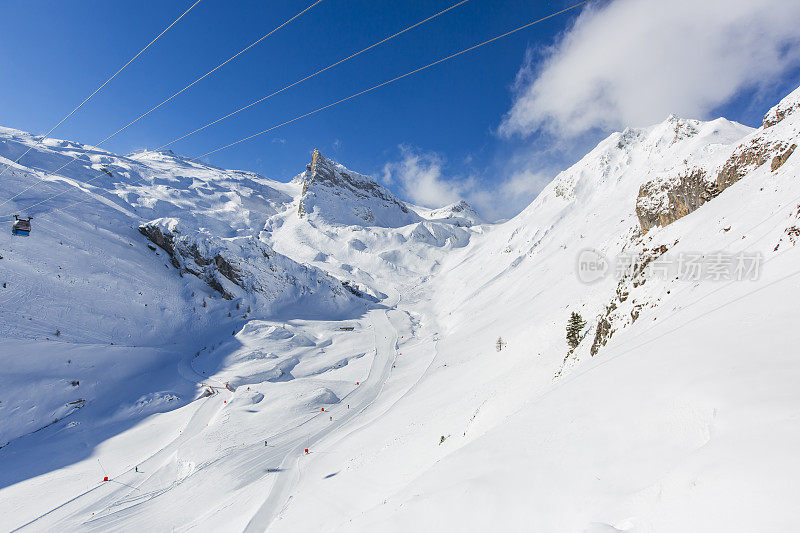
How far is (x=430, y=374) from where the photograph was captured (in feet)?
123

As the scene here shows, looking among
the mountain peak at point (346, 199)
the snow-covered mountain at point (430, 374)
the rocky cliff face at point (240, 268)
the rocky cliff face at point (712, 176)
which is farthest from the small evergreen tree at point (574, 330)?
the mountain peak at point (346, 199)

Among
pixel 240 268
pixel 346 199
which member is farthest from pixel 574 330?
pixel 346 199

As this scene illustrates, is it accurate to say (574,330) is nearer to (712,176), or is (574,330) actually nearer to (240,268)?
(712,176)

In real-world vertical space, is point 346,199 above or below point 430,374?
above

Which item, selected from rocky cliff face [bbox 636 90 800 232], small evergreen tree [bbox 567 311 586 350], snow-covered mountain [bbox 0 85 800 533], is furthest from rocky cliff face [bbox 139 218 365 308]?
rocky cliff face [bbox 636 90 800 232]

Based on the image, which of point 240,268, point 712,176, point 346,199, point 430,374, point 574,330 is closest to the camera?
point 574,330

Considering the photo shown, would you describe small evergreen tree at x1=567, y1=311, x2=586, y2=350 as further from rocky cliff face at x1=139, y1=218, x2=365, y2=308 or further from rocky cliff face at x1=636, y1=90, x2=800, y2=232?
rocky cliff face at x1=139, y1=218, x2=365, y2=308

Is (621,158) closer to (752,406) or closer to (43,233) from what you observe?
(752,406)

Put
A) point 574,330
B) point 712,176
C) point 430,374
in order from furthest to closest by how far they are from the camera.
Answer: point 430,374 < point 712,176 < point 574,330

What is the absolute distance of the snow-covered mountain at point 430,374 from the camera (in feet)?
19.3

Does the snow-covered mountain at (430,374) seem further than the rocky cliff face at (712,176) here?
No

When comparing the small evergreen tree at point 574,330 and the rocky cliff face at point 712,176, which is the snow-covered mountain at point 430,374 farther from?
the small evergreen tree at point 574,330

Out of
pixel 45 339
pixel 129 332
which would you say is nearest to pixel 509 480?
pixel 45 339

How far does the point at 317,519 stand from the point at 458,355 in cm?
2667
